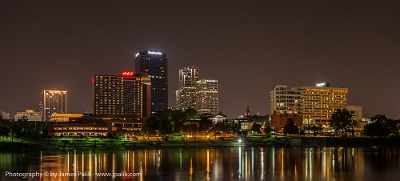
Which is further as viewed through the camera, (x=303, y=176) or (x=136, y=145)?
(x=136, y=145)

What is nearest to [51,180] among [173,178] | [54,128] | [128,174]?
[128,174]

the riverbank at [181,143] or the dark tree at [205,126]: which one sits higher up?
the dark tree at [205,126]

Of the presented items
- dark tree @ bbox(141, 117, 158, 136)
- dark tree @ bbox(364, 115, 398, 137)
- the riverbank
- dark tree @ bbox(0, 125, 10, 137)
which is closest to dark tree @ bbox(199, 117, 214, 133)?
the riverbank

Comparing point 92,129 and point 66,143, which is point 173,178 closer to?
point 66,143

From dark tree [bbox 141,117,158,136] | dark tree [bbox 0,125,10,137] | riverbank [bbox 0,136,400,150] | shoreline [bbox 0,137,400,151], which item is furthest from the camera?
dark tree [bbox 141,117,158,136]

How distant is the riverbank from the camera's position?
117256mm

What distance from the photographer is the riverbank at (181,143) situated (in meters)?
117

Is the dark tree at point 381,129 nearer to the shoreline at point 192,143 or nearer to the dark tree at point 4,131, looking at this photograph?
the shoreline at point 192,143

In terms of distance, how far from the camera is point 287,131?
185750 millimetres

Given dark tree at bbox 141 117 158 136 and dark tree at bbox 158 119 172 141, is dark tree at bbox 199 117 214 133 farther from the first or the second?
dark tree at bbox 158 119 172 141

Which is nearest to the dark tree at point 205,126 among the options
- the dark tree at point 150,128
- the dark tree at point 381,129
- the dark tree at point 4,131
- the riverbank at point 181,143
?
the riverbank at point 181,143

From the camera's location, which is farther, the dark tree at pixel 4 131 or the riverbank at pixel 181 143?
the dark tree at pixel 4 131

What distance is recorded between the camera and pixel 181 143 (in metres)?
140

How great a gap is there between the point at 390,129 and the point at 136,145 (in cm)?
8047
